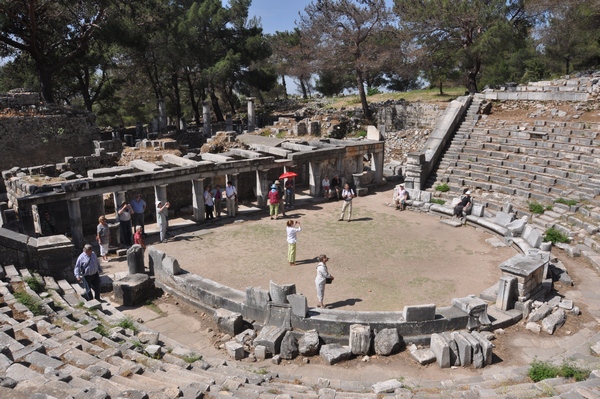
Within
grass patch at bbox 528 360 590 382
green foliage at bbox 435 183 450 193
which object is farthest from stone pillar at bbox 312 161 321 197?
grass patch at bbox 528 360 590 382

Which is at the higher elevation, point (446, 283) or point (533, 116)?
point (533, 116)

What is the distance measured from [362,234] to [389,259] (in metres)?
2.54

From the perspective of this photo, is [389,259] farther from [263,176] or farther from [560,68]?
[560,68]

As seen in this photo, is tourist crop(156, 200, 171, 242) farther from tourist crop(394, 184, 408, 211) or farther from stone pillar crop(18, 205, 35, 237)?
tourist crop(394, 184, 408, 211)

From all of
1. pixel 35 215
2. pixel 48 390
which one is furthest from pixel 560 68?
pixel 48 390

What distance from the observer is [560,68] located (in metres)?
38.2

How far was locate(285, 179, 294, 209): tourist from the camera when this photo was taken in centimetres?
2014

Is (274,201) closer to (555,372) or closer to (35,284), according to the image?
(35,284)

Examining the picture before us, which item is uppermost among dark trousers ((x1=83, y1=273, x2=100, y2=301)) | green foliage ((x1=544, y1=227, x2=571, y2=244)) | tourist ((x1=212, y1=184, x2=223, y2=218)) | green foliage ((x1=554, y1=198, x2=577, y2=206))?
tourist ((x1=212, y1=184, x2=223, y2=218))

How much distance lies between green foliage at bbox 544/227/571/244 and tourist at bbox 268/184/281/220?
9.62 m

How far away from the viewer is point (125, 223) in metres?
15.6

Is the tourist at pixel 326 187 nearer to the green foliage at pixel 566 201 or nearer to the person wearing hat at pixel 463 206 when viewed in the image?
the person wearing hat at pixel 463 206

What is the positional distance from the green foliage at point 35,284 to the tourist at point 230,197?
8.57 meters

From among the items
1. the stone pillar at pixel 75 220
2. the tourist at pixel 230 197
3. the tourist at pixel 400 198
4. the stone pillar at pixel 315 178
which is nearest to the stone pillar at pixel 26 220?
the stone pillar at pixel 75 220
